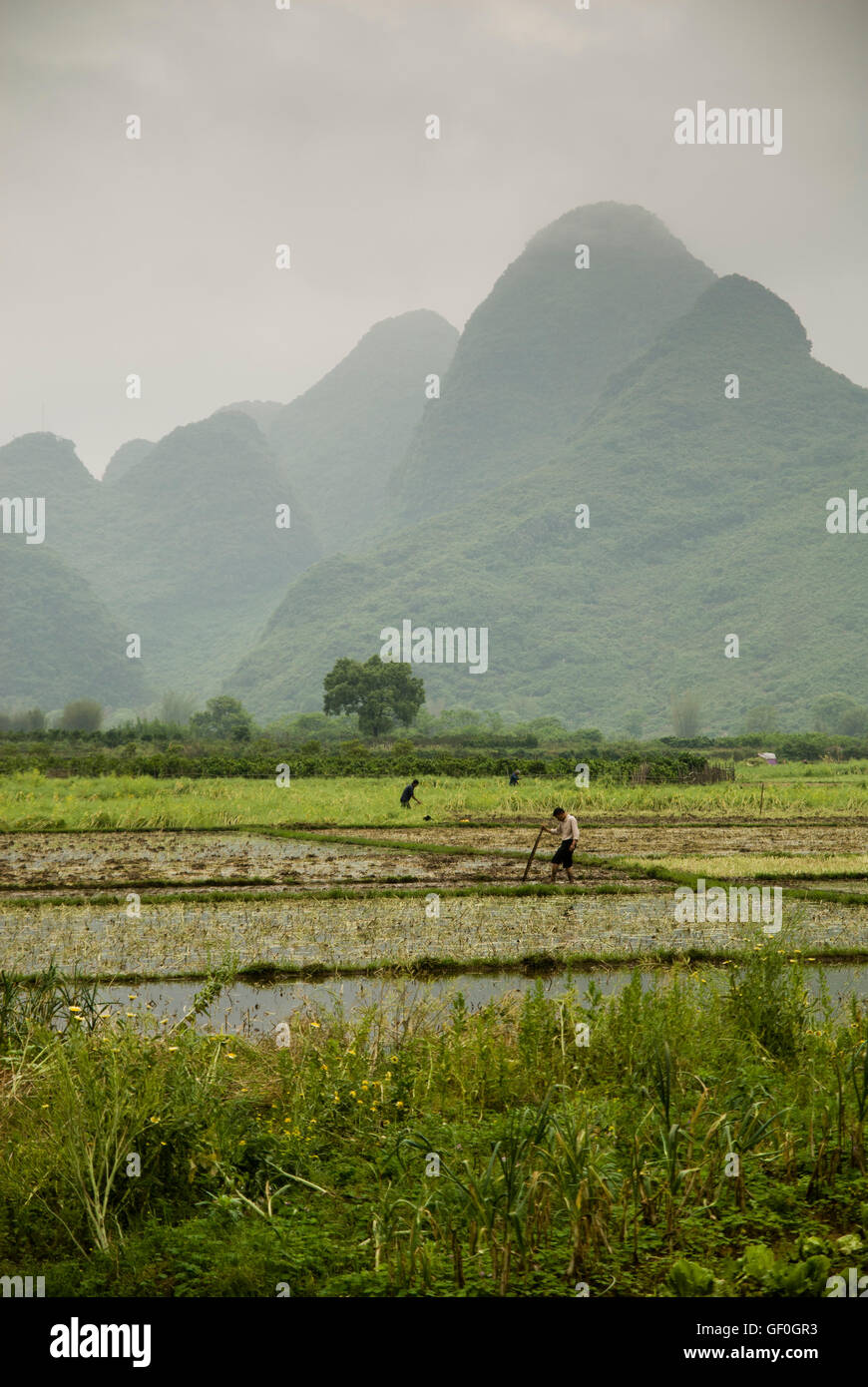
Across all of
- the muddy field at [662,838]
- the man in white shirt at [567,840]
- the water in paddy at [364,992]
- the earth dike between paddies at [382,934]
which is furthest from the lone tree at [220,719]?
the water in paddy at [364,992]

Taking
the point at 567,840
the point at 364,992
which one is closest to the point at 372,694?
the point at 567,840

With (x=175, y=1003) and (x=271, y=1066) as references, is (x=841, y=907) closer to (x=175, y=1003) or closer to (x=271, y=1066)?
(x=175, y=1003)

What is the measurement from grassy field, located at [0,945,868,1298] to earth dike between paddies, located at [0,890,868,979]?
432 centimetres

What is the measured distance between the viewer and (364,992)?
1122 centimetres

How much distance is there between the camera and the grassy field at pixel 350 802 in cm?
3194

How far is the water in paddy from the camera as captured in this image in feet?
33.3

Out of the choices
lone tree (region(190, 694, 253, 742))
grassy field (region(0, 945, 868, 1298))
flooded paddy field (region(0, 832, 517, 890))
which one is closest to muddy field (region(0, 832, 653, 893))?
flooded paddy field (region(0, 832, 517, 890))

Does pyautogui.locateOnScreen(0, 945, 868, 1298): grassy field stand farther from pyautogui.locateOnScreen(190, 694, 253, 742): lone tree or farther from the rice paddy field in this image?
pyautogui.locateOnScreen(190, 694, 253, 742): lone tree

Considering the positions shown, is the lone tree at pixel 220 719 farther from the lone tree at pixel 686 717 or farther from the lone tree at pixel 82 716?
the lone tree at pixel 686 717

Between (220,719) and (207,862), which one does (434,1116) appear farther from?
(220,719)

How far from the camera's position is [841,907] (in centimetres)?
1708

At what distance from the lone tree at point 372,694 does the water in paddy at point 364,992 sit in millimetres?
86626

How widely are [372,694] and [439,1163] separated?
9420 centimetres
